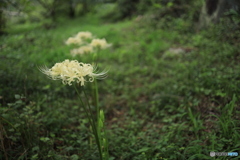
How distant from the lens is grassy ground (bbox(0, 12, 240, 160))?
1.70m

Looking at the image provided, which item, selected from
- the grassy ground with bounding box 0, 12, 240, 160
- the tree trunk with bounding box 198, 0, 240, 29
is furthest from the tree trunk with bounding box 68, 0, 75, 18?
the tree trunk with bounding box 198, 0, 240, 29

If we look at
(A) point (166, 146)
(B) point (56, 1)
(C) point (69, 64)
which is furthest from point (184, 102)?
(B) point (56, 1)

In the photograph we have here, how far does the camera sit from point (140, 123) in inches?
94.8

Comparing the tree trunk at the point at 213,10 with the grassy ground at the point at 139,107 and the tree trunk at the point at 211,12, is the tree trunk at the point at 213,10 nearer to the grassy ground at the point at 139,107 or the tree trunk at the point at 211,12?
the tree trunk at the point at 211,12

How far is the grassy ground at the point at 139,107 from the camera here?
1703 mm

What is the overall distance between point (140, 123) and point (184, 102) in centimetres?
71

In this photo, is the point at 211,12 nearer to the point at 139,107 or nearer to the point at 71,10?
the point at 139,107

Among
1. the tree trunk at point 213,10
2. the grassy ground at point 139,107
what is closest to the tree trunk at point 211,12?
the tree trunk at point 213,10

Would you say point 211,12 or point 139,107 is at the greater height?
point 211,12

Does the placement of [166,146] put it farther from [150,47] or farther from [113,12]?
[113,12]

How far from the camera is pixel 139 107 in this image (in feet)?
9.23

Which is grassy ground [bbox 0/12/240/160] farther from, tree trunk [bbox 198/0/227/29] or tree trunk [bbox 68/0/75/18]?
tree trunk [bbox 68/0/75/18]

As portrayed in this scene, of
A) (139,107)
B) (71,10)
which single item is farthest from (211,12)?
(71,10)

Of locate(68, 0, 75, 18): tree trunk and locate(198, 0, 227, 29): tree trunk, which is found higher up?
locate(68, 0, 75, 18): tree trunk
